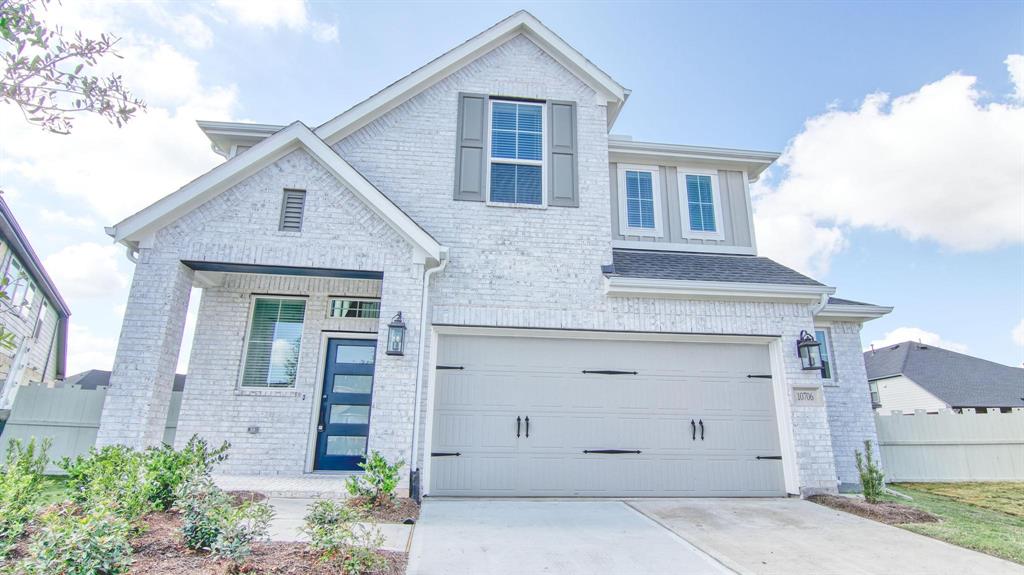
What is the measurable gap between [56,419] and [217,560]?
26.1 feet

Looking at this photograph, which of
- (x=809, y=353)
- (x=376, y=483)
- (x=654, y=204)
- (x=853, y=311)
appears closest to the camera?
(x=376, y=483)

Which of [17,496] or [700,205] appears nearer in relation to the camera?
[17,496]

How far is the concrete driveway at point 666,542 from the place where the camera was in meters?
3.93

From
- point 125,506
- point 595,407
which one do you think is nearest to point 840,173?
point 595,407

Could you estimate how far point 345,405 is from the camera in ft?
24.8

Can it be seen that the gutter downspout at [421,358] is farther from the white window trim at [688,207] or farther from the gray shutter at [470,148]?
the white window trim at [688,207]

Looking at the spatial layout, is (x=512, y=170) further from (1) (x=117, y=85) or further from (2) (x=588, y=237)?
(1) (x=117, y=85)

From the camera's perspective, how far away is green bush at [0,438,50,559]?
312cm

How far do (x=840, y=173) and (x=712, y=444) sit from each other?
11092mm

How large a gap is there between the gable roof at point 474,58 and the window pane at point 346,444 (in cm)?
470

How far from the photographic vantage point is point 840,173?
45.9 feet

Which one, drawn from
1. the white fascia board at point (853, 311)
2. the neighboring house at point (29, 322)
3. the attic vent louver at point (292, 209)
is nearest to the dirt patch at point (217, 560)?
the attic vent louver at point (292, 209)

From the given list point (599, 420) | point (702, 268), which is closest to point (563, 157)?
point (702, 268)

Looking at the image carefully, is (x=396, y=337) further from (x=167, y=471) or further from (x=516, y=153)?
(x=516, y=153)
